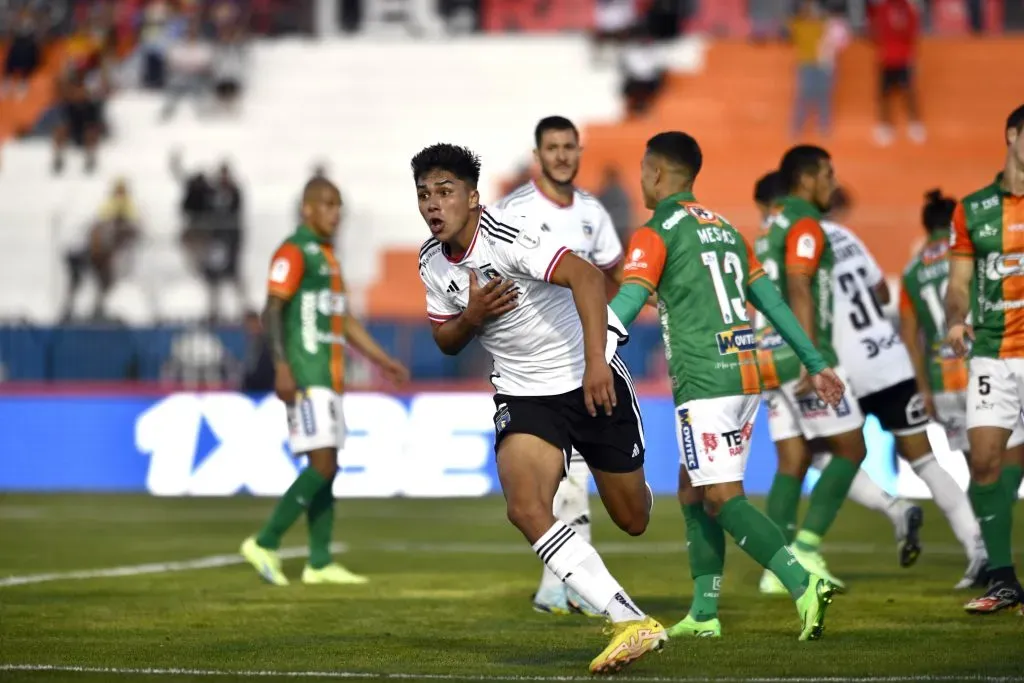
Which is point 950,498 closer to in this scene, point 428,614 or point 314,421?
point 428,614

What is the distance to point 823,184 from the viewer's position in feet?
35.8

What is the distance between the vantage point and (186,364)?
2061cm

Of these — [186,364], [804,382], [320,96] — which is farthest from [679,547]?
[320,96]

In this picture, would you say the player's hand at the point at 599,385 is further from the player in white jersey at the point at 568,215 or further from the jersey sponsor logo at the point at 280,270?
the jersey sponsor logo at the point at 280,270

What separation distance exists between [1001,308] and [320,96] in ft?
79.2

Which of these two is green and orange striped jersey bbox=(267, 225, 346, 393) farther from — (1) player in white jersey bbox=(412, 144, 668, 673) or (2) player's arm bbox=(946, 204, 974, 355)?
(2) player's arm bbox=(946, 204, 974, 355)

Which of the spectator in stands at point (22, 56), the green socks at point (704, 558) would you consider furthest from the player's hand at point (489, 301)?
the spectator in stands at point (22, 56)

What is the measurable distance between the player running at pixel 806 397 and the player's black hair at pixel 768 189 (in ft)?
1.29

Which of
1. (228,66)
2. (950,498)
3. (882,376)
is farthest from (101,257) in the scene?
(950,498)

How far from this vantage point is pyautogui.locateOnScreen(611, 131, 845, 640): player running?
8648 millimetres

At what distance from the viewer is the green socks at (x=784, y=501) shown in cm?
1100

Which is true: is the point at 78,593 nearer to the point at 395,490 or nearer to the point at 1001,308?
the point at 1001,308

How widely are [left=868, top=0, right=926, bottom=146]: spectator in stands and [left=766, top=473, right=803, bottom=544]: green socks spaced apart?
19.0m

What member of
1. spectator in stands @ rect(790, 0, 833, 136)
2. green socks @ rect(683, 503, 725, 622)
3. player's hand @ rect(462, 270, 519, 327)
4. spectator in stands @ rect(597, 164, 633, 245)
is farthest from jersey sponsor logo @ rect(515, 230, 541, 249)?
spectator in stands @ rect(790, 0, 833, 136)
